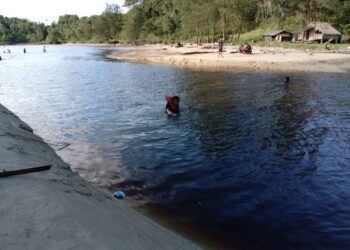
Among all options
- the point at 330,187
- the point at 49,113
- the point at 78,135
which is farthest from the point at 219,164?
the point at 49,113

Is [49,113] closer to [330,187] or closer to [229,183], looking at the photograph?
[229,183]

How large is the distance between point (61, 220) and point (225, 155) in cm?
811

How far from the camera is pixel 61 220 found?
4.74 m

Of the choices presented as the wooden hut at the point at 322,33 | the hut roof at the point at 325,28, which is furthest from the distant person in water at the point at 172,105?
the hut roof at the point at 325,28

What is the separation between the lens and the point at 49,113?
64.3 ft

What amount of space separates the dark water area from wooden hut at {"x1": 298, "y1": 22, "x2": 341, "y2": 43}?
149ft

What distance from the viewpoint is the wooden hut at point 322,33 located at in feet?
213

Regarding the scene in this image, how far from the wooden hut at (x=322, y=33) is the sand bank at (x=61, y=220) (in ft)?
224

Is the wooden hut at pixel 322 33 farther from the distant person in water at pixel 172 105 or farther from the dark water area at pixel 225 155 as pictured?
the distant person in water at pixel 172 105

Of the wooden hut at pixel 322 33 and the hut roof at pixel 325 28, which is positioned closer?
the hut roof at pixel 325 28

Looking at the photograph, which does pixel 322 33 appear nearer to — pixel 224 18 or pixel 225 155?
pixel 224 18

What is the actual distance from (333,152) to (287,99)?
432 inches

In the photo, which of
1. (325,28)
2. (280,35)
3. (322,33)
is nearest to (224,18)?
(280,35)

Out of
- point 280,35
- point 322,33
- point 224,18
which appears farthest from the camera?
point 224,18
